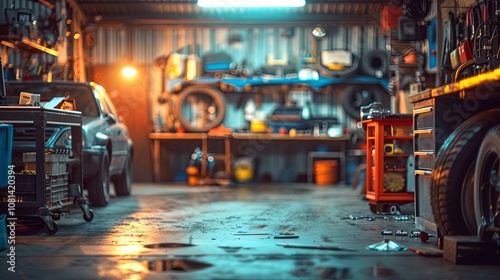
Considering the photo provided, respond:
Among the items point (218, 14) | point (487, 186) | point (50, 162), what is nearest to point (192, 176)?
point (218, 14)

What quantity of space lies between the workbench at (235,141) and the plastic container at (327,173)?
19 centimetres

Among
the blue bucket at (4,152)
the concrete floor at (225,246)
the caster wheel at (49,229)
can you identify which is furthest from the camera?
the caster wheel at (49,229)

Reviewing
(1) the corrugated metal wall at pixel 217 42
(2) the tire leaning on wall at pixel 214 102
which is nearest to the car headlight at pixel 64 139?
(2) the tire leaning on wall at pixel 214 102

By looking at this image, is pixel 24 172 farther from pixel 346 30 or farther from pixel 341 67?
pixel 346 30

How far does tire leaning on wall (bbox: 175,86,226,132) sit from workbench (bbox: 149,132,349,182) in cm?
25

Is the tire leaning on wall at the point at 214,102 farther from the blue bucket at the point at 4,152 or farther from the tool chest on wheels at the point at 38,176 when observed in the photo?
the blue bucket at the point at 4,152

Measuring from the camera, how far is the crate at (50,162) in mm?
7324

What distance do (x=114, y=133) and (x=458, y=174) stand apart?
665cm

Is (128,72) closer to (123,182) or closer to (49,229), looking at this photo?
(123,182)

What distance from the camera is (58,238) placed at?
693 cm

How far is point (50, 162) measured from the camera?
24.6 ft

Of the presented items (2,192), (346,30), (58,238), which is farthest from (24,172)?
(346,30)

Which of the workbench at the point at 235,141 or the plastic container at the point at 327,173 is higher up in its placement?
the workbench at the point at 235,141

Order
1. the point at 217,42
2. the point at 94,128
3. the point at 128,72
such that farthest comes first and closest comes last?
1. the point at 217,42
2. the point at 128,72
3. the point at 94,128
